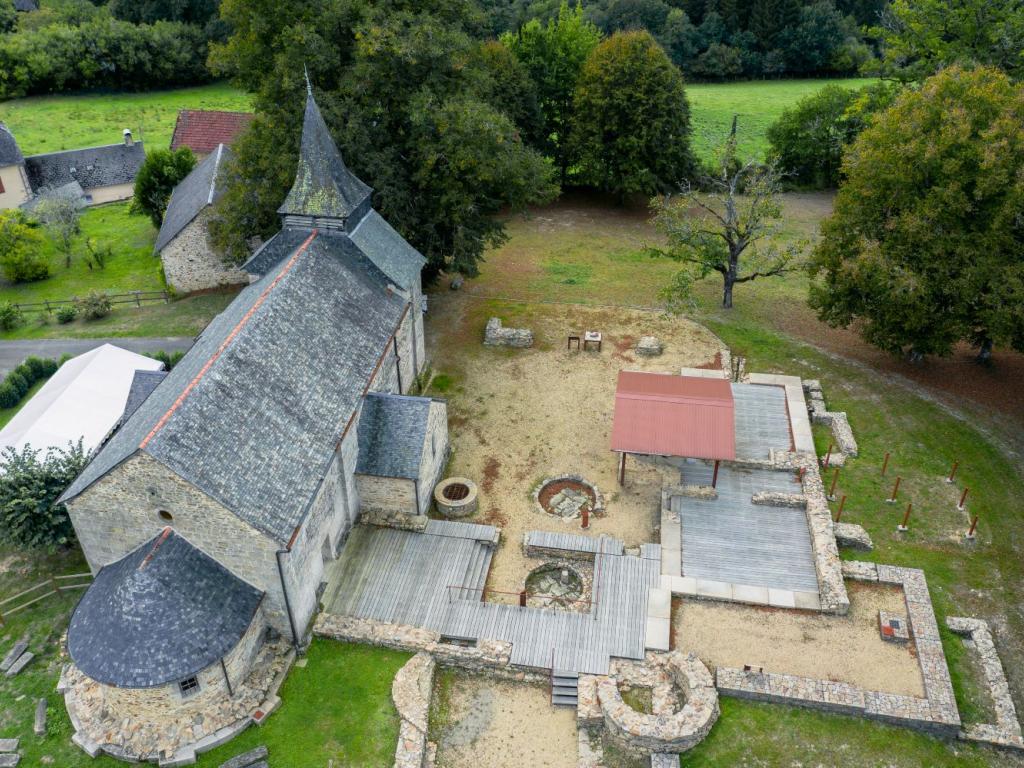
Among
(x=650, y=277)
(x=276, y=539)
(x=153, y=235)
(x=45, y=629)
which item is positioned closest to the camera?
(x=276, y=539)

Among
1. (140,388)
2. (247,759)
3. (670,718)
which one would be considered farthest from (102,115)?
(670,718)

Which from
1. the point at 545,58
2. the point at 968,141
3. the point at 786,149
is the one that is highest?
the point at 968,141

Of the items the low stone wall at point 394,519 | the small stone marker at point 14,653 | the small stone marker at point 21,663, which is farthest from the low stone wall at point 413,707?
the small stone marker at point 14,653

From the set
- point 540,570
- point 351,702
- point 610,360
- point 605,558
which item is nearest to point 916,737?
point 605,558

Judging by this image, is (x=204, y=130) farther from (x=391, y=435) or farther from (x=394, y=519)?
(x=394, y=519)

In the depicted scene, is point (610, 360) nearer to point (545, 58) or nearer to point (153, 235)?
point (545, 58)

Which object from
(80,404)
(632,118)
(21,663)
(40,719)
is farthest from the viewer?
(632,118)
